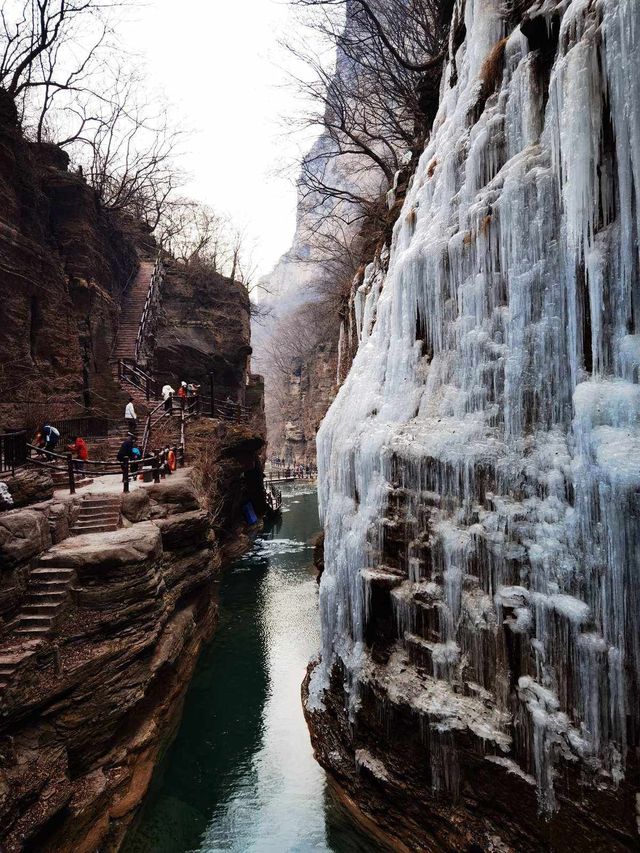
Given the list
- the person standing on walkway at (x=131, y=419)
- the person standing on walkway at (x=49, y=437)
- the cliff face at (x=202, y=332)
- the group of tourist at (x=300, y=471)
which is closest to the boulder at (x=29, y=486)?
the person standing on walkway at (x=49, y=437)

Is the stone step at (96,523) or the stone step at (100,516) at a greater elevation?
the stone step at (100,516)

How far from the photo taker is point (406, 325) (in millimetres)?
6617

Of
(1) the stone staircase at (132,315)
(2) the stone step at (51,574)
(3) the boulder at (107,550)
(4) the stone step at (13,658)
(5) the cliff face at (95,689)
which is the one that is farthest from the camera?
(1) the stone staircase at (132,315)

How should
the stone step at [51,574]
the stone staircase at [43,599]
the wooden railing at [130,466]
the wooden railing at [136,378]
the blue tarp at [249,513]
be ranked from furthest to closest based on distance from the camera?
the blue tarp at [249,513] < the wooden railing at [136,378] < the wooden railing at [130,466] < the stone step at [51,574] < the stone staircase at [43,599]

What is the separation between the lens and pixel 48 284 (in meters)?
15.1

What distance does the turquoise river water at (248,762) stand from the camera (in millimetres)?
5961

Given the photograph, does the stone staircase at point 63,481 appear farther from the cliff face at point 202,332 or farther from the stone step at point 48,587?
the cliff face at point 202,332

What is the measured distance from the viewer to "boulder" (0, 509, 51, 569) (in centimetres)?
666

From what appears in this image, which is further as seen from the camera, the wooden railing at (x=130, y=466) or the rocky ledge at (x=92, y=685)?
the wooden railing at (x=130, y=466)

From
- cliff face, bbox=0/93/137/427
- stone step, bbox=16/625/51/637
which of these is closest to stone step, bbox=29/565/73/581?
stone step, bbox=16/625/51/637

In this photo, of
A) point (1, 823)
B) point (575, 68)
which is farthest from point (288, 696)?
point (575, 68)

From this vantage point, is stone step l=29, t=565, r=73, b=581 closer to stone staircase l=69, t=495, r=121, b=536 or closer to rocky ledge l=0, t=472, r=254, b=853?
rocky ledge l=0, t=472, r=254, b=853

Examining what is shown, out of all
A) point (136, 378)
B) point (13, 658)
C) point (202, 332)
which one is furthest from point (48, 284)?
point (13, 658)

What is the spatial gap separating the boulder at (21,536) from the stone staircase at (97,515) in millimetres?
890
